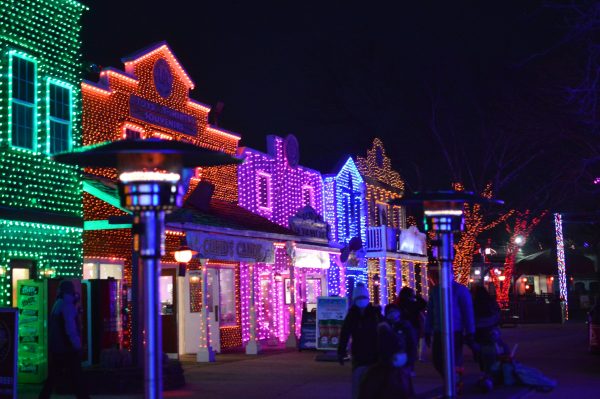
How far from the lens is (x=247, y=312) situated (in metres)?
24.8

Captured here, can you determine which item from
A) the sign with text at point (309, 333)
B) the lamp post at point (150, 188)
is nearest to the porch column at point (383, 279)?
the sign with text at point (309, 333)

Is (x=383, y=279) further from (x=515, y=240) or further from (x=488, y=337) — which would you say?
(x=488, y=337)

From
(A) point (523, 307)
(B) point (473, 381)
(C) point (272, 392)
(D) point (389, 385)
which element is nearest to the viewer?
(D) point (389, 385)

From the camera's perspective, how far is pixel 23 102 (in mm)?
16344

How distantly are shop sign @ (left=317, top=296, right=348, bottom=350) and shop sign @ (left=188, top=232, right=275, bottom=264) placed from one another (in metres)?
1.94

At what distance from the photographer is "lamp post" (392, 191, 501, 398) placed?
11.7 m

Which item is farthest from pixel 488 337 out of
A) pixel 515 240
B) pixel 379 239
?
pixel 515 240

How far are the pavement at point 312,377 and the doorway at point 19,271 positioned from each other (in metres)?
1.99

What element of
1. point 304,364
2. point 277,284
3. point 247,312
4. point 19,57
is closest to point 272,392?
point 304,364

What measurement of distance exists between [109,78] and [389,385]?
503 inches

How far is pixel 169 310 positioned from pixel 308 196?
9.14 metres

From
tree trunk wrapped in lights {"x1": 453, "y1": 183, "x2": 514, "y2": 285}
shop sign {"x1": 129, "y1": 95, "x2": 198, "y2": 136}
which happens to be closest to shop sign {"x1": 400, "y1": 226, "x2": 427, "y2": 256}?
tree trunk wrapped in lights {"x1": 453, "y1": 183, "x2": 514, "y2": 285}

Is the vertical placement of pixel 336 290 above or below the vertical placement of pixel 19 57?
below

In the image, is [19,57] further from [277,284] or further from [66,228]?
[277,284]
